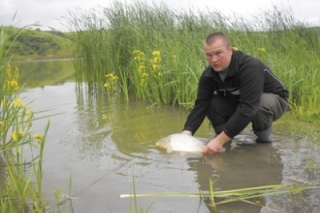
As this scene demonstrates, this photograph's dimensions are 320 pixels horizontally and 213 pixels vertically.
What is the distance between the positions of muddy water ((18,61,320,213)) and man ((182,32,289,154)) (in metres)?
0.25

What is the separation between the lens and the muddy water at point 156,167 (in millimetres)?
2633

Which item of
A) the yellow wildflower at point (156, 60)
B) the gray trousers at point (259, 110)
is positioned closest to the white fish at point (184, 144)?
the gray trousers at point (259, 110)

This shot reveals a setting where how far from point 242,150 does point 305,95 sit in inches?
78.6

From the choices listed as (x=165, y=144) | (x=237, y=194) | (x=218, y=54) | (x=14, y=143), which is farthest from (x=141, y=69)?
(x=237, y=194)

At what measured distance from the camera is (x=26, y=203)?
267 cm

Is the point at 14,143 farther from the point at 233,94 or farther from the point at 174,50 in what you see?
the point at 174,50

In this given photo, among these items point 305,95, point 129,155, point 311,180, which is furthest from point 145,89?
point 311,180

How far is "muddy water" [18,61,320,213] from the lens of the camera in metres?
2.63

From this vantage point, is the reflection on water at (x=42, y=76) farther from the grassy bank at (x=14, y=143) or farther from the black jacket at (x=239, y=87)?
the black jacket at (x=239, y=87)

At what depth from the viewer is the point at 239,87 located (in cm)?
381

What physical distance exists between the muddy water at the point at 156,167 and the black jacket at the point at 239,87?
371 millimetres

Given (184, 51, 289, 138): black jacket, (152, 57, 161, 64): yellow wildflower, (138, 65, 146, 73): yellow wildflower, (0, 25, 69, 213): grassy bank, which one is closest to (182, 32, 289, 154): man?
(184, 51, 289, 138): black jacket

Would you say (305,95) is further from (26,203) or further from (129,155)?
(26,203)

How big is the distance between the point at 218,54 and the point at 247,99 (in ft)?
1.55
